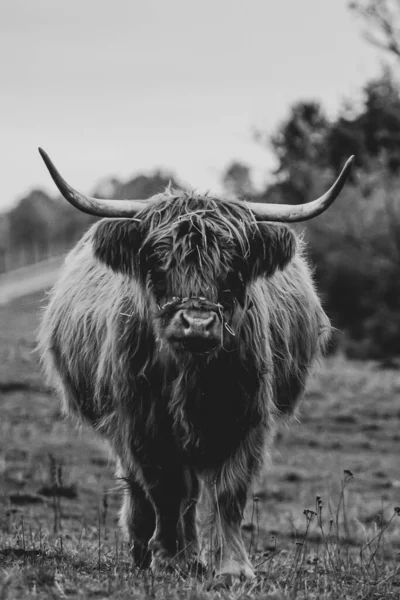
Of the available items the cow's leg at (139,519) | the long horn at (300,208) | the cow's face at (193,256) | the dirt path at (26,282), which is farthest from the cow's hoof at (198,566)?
the dirt path at (26,282)

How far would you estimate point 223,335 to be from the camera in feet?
16.6

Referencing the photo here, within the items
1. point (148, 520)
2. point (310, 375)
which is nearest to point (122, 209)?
point (148, 520)

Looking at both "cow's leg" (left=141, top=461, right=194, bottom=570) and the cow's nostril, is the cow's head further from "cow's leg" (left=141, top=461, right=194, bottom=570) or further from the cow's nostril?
"cow's leg" (left=141, top=461, right=194, bottom=570)

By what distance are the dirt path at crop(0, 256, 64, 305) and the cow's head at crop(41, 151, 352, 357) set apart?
33.0 metres

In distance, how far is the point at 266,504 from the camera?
9.39 meters

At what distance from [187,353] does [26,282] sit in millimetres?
43907

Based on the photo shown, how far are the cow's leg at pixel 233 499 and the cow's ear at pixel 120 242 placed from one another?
1.22 meters

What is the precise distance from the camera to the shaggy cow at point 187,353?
16.2ft

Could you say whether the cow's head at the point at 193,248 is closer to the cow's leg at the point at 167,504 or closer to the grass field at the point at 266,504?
the cow's leg at the point at 167,504

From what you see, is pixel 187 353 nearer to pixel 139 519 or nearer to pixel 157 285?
pixel 157 285

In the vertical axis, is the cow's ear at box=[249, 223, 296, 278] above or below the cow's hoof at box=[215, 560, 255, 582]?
above

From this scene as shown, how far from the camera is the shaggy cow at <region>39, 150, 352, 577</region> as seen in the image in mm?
4938

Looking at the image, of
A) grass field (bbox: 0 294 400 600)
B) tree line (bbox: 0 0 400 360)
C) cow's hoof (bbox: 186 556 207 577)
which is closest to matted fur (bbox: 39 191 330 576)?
cow's hoof (bbox: 186 556 207 577)

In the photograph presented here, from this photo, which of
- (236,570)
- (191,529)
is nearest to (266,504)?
(191,529)
